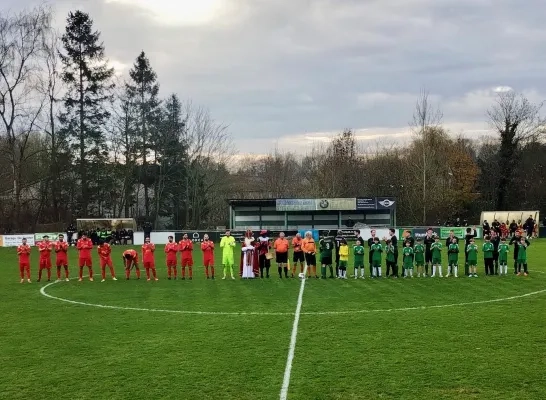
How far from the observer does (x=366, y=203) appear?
47875mm

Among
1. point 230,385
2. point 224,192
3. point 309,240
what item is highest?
point 224,192

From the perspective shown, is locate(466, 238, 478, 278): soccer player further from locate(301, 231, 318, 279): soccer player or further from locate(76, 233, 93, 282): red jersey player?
locate(76, 233, 93, 282): red jersey player

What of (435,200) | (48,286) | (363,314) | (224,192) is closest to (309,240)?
(363,314)

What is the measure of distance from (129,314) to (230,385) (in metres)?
6.34

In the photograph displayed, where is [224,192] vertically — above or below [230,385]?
above

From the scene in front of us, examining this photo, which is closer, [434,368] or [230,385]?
[230,385]

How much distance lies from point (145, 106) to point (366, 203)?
26005 millimetres

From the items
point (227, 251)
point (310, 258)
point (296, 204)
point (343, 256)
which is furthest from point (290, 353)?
point (296, 204)

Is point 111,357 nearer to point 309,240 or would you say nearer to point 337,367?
point 337,367

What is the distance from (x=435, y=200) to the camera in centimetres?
5581

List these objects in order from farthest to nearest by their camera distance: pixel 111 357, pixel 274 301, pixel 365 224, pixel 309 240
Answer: pixel 365 224, pixel 309 240, pixel 274 301, pixel 111 357

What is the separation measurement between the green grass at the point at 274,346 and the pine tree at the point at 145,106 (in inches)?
1647

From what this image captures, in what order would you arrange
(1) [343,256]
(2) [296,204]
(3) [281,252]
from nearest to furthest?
(1) [343,256] → (3) [281,252] → (2) [296,204]

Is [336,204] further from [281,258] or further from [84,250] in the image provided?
[84,250]
